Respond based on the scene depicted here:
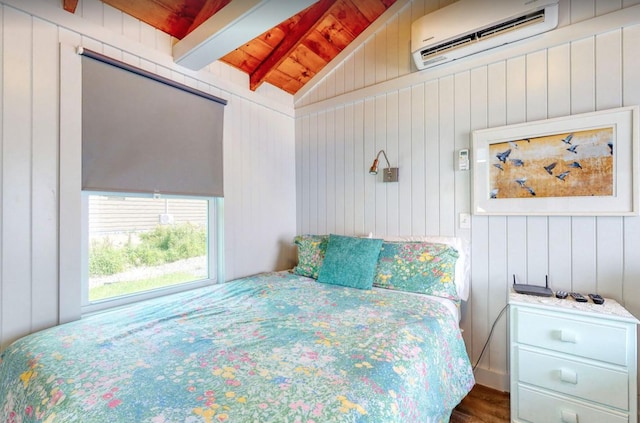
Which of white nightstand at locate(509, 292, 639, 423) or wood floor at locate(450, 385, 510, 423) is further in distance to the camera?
wood floor at locate(450, 385, 510, 423)

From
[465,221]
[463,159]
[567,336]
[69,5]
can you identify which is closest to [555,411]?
[567,336]

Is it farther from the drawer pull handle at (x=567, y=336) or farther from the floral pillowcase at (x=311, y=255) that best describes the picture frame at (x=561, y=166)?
the floral pillowcase at (x=311, y=255)

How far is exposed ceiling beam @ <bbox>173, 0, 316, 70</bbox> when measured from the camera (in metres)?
1.60

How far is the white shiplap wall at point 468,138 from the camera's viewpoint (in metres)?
1.73

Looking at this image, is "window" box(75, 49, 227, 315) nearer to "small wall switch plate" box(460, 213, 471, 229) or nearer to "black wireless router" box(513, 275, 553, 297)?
"small wall switch plate" box(460, 213, 471, 229)

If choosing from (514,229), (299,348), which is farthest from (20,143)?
(514,229)

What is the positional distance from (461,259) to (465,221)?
0.99 ft

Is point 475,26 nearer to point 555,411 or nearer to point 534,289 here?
point 534,289

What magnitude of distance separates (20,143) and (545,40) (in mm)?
3132

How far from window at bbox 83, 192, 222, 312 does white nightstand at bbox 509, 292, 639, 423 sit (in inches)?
86.9

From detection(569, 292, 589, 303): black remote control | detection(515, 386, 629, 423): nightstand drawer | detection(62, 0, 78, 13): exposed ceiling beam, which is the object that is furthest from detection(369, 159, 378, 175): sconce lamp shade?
detection(62, 0, 78, 13): exposed ceiling beam

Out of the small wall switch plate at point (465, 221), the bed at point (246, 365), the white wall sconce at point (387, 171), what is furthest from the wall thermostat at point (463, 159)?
the bed at point (246, 365)

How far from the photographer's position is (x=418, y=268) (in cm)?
200

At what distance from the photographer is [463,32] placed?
1.98 metres
